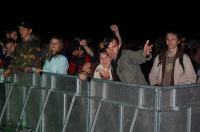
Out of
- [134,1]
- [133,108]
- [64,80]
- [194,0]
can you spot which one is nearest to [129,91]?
[133,108]

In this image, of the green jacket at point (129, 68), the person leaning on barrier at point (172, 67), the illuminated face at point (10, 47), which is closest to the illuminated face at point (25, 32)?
the illuminated face at point (10, 47)

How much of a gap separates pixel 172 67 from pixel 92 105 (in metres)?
1.31

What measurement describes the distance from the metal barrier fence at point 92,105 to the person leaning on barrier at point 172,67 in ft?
2.40

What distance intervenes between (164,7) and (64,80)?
A: 2002 cm

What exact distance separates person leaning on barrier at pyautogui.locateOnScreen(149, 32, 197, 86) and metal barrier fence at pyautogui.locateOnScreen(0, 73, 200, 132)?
73cm

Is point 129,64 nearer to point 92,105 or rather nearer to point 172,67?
point 172,67

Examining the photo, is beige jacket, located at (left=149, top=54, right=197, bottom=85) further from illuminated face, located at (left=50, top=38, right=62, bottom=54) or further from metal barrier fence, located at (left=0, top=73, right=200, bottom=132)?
illuminated face, located at (left=50, top=38, right=62, bottom=54)

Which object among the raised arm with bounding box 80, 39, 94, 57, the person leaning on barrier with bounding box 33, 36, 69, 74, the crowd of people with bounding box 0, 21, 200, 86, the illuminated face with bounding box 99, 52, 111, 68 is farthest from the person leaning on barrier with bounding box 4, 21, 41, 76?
the illuminated face with bounding box 99, 52, 111, 68

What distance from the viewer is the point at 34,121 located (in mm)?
8172

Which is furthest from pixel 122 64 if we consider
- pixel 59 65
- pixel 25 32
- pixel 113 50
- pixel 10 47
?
pixel 10 47

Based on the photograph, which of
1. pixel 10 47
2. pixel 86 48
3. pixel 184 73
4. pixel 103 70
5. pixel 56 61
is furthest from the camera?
pixel 10 47

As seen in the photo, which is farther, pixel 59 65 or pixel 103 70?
pixel 59 65

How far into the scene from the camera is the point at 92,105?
22.7 feet

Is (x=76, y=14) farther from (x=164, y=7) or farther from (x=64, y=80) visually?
(x=64, y=80)
